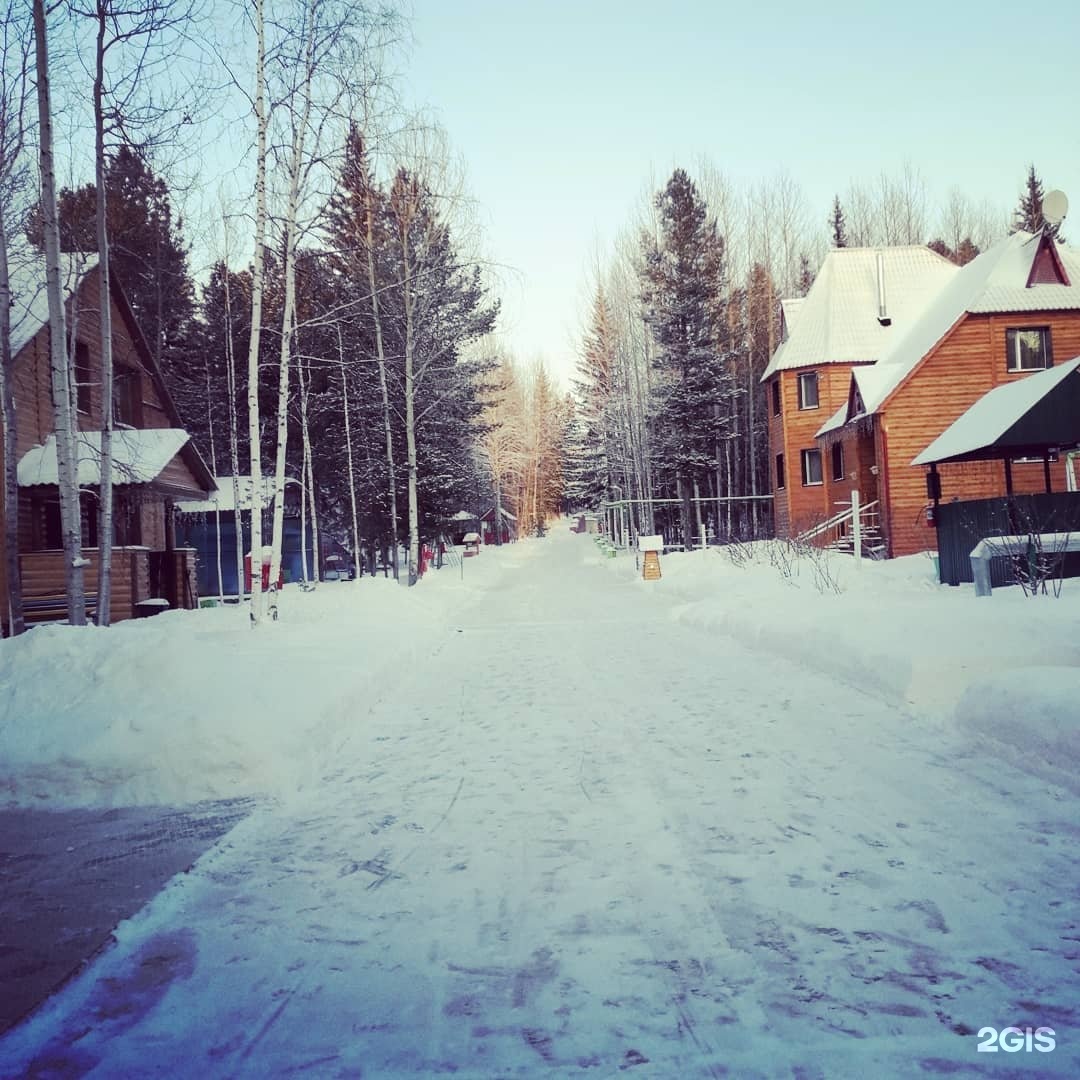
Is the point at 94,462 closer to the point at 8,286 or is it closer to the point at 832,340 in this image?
the point at 8,286

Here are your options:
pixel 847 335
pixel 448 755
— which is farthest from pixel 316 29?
pixel 847 335

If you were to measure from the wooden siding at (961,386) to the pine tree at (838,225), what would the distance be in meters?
27.4

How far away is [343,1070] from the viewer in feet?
Answer: 7.60

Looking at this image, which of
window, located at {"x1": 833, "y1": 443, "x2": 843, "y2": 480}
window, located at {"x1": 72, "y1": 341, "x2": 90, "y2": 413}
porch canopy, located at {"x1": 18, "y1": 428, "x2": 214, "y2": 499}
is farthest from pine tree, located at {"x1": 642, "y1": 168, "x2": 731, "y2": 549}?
window, located at {"x1": 72, "y1": 341, "x2": 90, "y2": 413}

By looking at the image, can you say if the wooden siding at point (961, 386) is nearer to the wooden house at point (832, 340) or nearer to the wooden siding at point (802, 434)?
the wooden house at point (832, 340)

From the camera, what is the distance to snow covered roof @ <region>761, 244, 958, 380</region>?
104 ft

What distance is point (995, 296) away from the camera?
79.3 ft

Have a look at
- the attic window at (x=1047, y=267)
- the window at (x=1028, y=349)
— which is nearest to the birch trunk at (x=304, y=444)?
the window at (x=1028, y=349)

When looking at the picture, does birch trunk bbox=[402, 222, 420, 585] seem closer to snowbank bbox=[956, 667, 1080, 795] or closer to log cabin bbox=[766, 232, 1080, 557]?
log cabin bbox=[766, 232, 1080, 557]

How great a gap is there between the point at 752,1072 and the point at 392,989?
1.17 metres

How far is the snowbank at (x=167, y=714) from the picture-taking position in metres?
5.29

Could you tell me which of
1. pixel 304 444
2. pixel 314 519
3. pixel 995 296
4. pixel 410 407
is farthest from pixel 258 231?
pixel 995 296

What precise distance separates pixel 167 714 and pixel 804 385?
101ft

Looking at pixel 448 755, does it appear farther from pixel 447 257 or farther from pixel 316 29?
pixel 447 257
